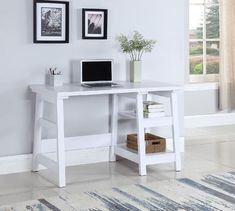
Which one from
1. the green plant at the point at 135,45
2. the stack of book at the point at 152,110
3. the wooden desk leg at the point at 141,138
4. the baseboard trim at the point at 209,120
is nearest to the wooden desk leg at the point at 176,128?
the stack of book at the point at 152,110

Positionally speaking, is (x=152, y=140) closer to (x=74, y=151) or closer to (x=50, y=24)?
(x=74, y=151)

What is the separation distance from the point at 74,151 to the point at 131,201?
1.21 m

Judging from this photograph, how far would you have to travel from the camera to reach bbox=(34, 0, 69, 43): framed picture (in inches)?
184

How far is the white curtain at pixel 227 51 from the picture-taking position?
6.81m

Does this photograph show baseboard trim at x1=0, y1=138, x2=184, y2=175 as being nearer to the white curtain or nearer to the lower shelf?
the lower shelf

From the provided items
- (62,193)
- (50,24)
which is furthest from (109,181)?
(50,24)

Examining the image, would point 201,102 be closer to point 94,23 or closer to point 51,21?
point 94,23

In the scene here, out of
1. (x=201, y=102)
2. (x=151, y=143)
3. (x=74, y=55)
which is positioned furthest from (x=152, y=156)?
(x=201, y=102)

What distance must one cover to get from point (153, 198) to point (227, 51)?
11.1 feet

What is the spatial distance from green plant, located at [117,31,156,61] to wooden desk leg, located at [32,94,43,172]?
90 cm

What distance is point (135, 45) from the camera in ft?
16.2

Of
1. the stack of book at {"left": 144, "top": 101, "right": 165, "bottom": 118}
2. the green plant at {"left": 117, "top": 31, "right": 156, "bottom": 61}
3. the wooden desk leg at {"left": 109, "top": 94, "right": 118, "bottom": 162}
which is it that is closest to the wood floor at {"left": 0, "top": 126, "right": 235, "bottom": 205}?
the wooden desk leg at {"left": 109, "top": 94, "right": 118, "bottom": 162}

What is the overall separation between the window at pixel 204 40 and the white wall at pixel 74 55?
155 cm

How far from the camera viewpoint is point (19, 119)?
4.74m
